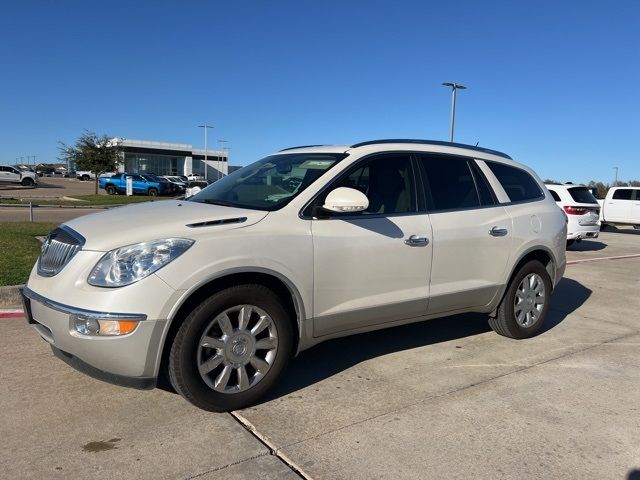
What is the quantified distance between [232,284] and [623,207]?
2039 cm

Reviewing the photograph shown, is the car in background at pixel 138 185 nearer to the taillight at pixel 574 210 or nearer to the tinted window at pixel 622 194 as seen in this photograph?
the tinted window at pixel 622 194

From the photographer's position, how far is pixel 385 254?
396 cm

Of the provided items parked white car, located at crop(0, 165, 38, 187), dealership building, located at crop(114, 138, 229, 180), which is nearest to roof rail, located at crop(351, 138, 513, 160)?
parked white car, located at crop(0, 165, 38, 187)

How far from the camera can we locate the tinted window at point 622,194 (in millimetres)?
20078

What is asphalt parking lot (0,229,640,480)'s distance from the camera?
2846mm

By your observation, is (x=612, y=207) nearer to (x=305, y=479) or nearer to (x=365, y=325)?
(x=365, y=325)

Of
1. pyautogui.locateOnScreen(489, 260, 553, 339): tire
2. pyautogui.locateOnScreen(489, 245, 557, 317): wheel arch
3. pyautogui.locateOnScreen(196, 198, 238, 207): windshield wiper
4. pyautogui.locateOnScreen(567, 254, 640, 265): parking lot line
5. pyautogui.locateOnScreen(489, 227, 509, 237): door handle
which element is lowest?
pyautogui.locateOnScreen(567, 254, 640, 265): parking lot line

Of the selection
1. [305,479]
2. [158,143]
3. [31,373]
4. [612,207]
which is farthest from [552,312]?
[158,143]

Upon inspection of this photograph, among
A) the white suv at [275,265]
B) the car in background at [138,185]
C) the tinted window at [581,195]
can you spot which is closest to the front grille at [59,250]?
the white suv at [275,265]

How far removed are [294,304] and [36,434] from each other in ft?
5.58

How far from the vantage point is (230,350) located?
337 centimetres

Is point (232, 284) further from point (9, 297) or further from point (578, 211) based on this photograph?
point (578, 211)

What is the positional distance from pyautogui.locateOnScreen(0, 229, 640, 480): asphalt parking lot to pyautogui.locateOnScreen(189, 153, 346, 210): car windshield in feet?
4.49

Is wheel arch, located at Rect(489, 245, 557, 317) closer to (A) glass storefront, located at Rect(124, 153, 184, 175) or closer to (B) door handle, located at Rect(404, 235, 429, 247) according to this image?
(B) door handle, located at Rect(404, 235, 429, 247)
